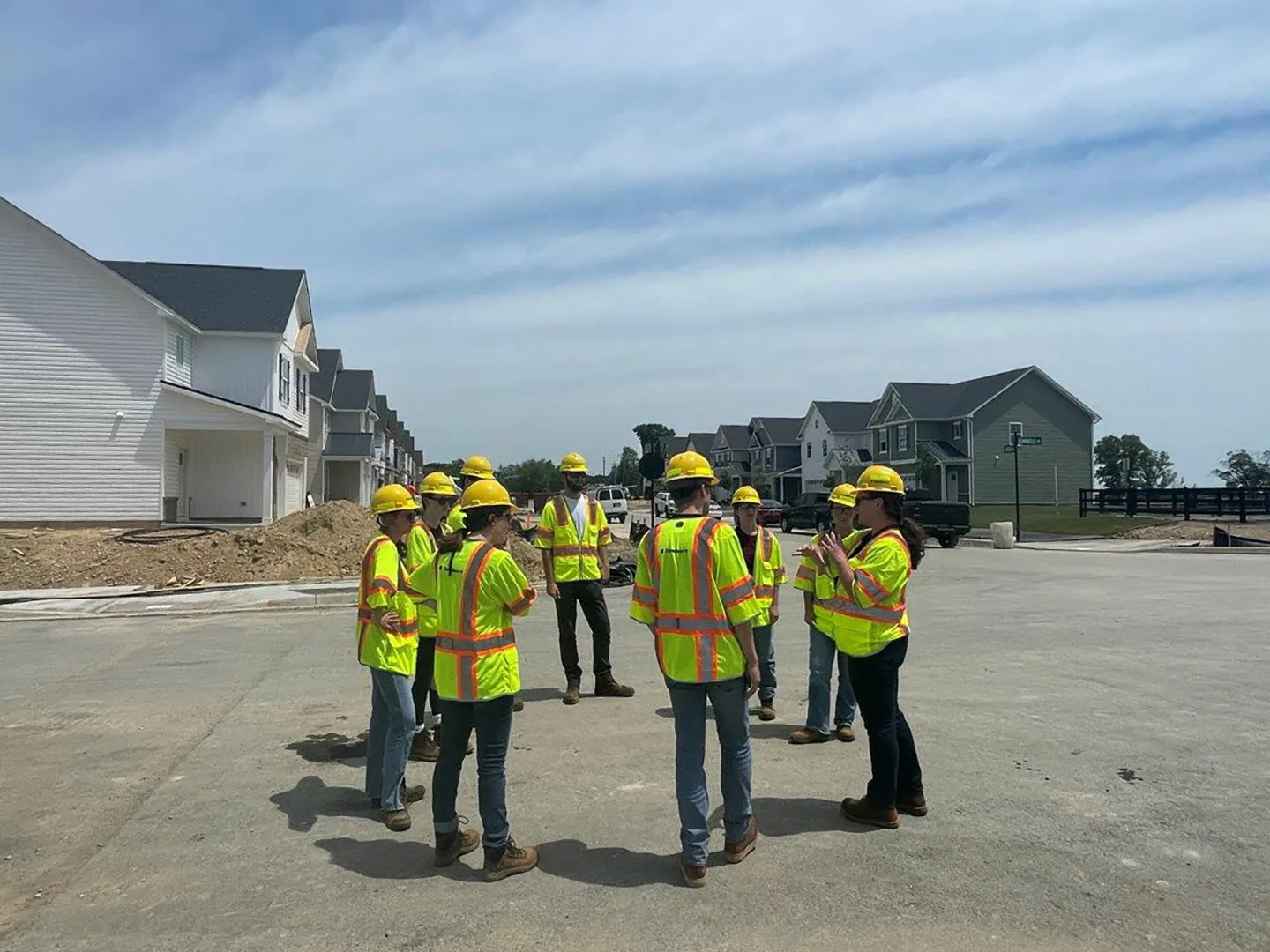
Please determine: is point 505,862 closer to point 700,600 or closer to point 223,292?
point 700,600

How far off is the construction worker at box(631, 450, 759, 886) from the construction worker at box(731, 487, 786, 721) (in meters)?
2.25

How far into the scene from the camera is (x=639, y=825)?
4609 millimetres

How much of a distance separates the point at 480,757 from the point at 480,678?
0.38 meters

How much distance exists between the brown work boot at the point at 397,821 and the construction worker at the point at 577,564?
286cm

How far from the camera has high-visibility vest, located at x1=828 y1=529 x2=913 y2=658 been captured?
4.43 metres

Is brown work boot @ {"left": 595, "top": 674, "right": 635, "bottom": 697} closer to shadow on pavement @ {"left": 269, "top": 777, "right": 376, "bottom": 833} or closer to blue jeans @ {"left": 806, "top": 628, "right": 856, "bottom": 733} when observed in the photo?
blue jeans @ {"left": 806, "top": 628, "right": 856, "bottom": 733}

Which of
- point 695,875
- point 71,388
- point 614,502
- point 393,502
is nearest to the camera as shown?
point 695,875

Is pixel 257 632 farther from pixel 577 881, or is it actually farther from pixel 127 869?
pixel 577 881

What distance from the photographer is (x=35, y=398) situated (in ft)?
77.3

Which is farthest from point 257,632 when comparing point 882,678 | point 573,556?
point 882,678

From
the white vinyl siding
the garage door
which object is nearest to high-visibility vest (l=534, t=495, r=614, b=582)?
the white vinyl siding

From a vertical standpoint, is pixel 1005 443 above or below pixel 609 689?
above

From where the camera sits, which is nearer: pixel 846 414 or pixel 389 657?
pixel 389 657

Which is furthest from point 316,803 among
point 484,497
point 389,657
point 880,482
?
point 880,482
